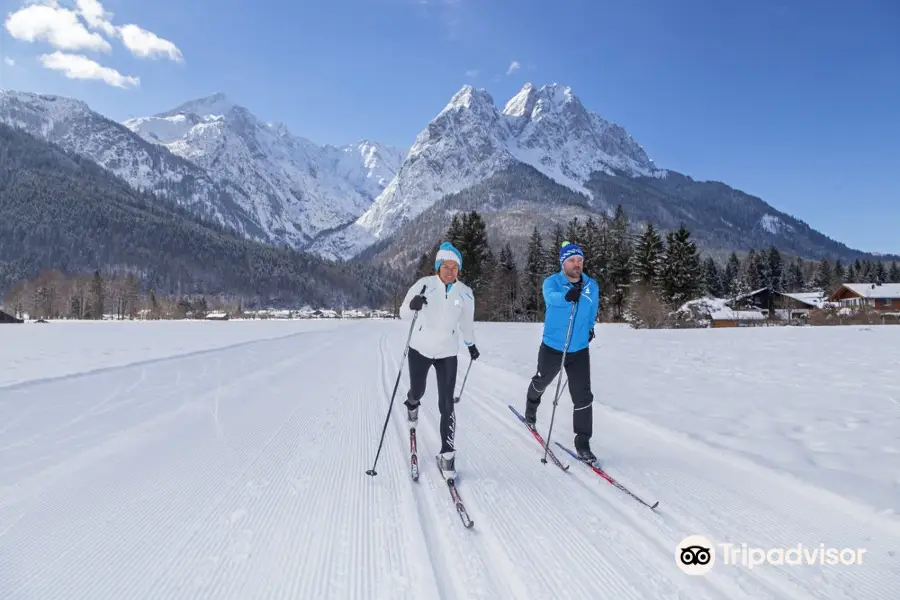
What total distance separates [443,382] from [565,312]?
1.58 m

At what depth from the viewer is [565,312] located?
16.9 feet

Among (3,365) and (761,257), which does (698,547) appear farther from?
(761,257)

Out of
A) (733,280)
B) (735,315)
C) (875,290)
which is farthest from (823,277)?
(735,315)

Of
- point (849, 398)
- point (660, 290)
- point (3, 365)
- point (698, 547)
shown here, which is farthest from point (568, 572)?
point (660, 290)

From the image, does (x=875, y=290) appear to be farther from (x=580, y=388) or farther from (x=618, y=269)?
(x=580, y=388)

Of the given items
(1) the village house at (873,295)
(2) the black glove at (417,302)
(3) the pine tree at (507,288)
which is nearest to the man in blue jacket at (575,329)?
(2) the black glove at (417,302)

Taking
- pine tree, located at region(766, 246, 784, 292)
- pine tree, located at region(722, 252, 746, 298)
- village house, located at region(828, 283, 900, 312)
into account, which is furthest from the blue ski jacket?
pine tree, located at region(766, 246, 784, 292)

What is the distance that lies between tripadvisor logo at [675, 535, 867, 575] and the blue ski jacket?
2245 millimetres

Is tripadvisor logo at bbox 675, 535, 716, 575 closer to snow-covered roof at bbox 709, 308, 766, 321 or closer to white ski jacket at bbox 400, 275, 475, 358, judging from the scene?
white ski jacket at bbox 400, 275, 475, 358

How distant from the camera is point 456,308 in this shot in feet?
15.4

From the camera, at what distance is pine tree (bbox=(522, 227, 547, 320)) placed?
193 feet

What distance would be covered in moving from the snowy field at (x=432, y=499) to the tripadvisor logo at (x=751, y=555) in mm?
35

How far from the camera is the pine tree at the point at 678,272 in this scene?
148ft

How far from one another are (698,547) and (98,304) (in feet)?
409
